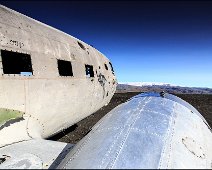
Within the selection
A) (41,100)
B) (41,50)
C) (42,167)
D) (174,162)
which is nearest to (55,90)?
(41,100)

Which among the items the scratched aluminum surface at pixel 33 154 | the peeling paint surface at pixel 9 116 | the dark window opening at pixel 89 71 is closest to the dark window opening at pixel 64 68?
the dark window opening at pixel 89 71

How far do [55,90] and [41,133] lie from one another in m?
1.55

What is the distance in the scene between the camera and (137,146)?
3.84 m

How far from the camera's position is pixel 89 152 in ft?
13.0

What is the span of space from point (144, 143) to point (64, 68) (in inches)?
271

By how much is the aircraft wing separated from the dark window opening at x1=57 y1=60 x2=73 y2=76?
4.22 meters

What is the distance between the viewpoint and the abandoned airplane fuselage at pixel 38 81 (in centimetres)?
682

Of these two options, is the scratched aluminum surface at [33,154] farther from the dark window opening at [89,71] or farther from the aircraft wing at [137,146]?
the dark window opening at [89,71]

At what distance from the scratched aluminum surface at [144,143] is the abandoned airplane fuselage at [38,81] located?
2.94 meters

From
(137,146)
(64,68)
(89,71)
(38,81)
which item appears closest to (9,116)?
(38,81)

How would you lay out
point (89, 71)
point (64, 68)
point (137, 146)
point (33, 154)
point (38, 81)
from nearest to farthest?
point (137, 146)
point (33, 154)
point (38, 81)
point (64, 68)
point (89, 71)

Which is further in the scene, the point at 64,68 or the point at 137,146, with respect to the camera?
the point at 64,68

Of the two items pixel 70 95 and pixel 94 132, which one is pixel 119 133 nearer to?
pixel 94 132

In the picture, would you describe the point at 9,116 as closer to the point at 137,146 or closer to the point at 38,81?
the point at 38,81
